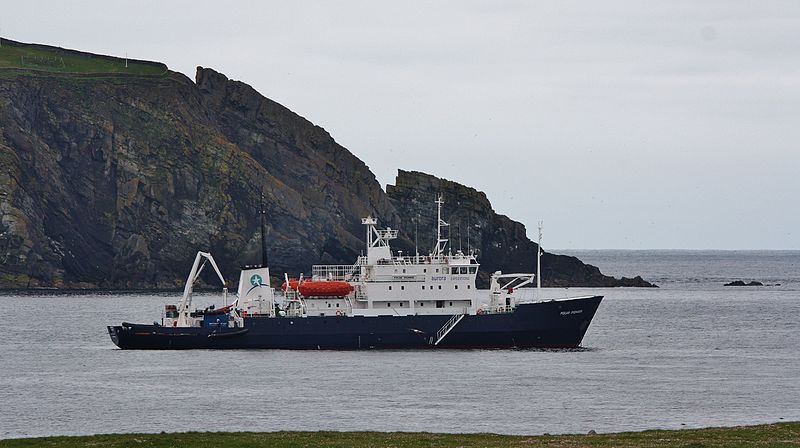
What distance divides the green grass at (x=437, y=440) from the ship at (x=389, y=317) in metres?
36.6

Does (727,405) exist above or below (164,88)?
below

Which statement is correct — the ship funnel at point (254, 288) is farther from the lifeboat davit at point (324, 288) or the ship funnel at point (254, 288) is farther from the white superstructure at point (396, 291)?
the lifeboat davit at point (324, 288)

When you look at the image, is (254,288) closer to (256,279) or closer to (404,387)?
(256,279)

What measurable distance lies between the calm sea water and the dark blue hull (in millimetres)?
1168

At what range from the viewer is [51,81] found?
193500 mm

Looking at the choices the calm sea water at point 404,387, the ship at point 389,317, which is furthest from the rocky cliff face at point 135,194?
the ship at point 389,317

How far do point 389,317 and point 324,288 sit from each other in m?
4.13

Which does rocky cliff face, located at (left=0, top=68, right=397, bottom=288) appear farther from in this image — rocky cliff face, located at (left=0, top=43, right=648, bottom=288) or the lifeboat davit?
the lifeboat davit

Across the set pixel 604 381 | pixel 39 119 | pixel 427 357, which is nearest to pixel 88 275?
pixel 39 119

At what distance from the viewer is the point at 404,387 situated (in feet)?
192

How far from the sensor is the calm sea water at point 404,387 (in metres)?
47.7

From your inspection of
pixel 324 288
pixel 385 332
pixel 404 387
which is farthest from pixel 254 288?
pixel 404 387

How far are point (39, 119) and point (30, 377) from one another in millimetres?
130296

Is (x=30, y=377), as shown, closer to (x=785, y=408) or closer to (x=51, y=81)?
(x=785, y=408)
